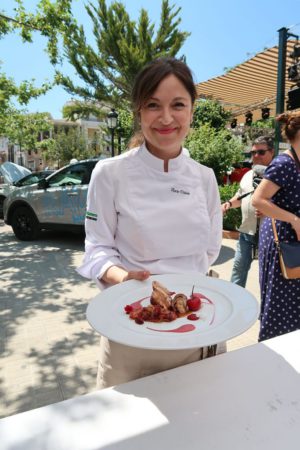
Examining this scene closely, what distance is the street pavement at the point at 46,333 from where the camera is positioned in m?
2.82

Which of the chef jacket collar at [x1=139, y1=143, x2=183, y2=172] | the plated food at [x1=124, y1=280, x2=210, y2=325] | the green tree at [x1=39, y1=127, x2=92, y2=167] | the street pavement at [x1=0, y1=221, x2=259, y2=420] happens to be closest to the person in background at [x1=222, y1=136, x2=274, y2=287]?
the street pavement at [x1=0, y1=221, x2=259, y2=420]

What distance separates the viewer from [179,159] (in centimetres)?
140

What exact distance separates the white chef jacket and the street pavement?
1879 millimetres

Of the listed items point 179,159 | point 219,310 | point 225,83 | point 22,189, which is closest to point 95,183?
point 179,159

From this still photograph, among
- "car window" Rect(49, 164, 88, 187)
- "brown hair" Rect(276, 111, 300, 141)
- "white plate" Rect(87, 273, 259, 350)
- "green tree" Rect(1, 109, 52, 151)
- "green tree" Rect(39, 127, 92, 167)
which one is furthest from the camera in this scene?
"green tree" Rect(39, 127, 92, 167)

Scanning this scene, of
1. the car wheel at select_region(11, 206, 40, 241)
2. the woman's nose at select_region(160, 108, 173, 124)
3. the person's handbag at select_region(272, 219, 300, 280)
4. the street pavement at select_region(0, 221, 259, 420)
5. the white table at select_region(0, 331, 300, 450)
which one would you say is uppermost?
the woman's nose at select_region(160, 108, 173, 124)

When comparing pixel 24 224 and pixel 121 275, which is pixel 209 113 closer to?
pixel 24 224

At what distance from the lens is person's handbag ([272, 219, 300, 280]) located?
2031 mm

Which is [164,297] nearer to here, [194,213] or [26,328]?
[194,213]

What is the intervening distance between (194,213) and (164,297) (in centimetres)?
37

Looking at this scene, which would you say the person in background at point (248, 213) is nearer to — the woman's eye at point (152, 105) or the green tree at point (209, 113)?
the woman's eye at point (152, 105)

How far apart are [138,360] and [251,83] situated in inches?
459

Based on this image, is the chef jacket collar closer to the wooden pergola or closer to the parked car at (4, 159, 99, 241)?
the parked car at (4, 159, 99, 241)

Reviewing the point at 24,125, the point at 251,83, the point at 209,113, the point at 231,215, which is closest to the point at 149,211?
the point at 231,215
